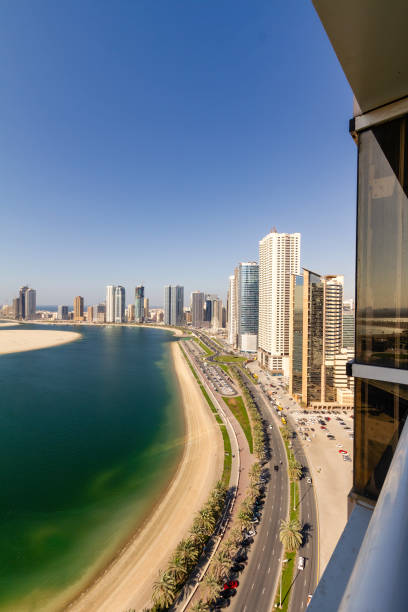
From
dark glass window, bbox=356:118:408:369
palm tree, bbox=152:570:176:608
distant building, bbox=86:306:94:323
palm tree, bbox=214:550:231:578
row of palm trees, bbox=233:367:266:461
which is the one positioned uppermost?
dark glass window, bbox=356:118:408:369

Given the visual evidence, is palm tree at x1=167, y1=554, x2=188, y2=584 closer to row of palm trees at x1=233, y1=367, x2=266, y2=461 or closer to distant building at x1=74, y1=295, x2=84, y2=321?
row of palm trees at x1=233, y1=367, x2=266, y2=461

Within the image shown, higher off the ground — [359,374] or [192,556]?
[359,374]

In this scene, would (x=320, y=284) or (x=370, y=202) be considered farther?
(x=320, y=284)

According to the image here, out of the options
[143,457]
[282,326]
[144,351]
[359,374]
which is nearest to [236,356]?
[282,326]

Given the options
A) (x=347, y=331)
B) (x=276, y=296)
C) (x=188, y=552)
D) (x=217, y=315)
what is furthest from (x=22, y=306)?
(x=188, y=552)

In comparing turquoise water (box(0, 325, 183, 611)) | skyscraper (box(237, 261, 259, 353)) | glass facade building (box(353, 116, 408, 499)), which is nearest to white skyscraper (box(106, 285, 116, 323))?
skyscraper (box(237, 261, 259, 353))

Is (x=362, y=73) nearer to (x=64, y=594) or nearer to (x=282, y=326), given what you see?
(x=64, y=594)

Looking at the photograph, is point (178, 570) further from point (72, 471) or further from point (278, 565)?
point (72, 471)
